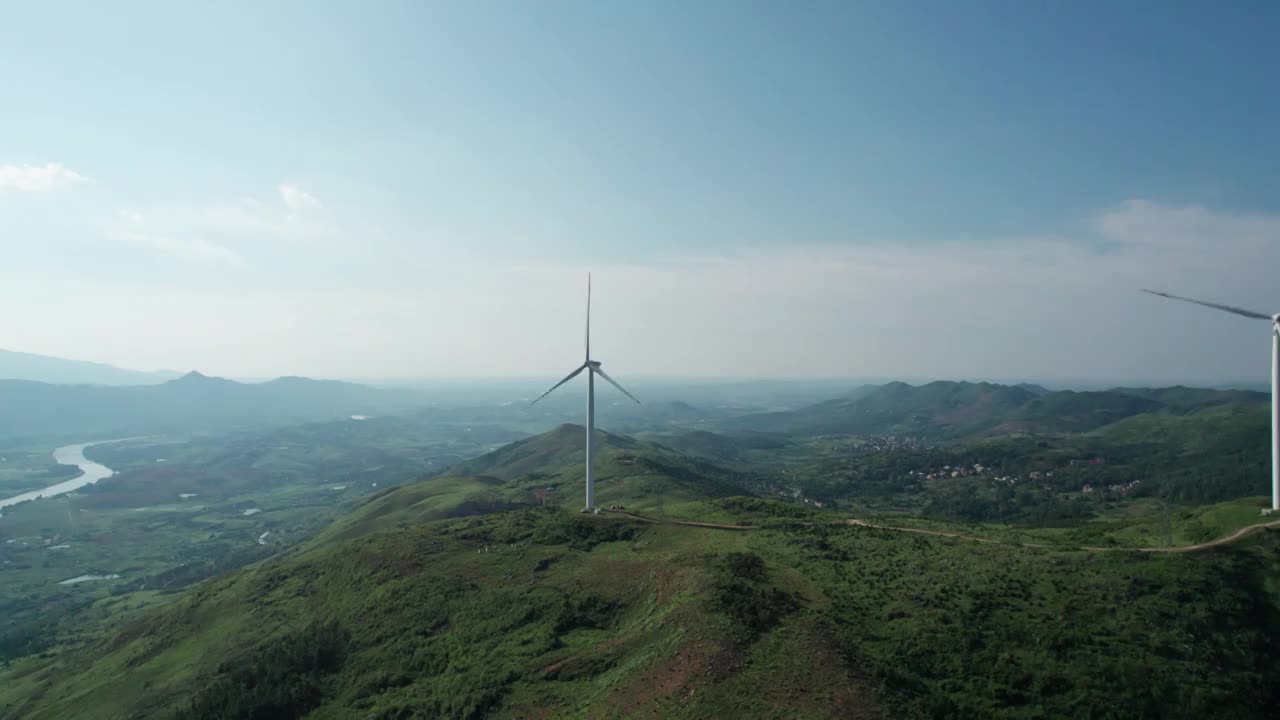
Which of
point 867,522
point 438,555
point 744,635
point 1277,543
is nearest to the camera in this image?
point 744,635

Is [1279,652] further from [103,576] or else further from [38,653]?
[103,576]

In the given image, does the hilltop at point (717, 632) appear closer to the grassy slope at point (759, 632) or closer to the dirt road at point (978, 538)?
the grassy slope at point (759, 632)

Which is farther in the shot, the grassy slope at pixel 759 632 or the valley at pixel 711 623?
the valley at pixel 711 623

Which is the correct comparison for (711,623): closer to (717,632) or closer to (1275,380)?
(717,632)

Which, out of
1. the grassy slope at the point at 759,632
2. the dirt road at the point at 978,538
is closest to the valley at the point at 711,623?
the grassy slope at the point at 759,632

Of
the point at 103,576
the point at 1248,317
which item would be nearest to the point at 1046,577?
the point at 1248,317

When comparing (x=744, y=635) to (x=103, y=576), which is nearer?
(x=744, y=635)

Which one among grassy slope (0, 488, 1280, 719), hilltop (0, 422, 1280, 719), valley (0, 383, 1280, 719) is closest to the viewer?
grassy slope (0, 488, 1280, 719)

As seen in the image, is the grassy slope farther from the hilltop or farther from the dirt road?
the dirt road

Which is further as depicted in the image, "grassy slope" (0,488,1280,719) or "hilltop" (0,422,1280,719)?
"hilltop" (0,422,1280,719)

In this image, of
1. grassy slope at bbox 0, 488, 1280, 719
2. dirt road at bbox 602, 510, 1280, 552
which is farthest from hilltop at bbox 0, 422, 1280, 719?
dirt road at bbox 602, 510, 1280, 552

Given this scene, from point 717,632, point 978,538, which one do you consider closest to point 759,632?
point 717,632
